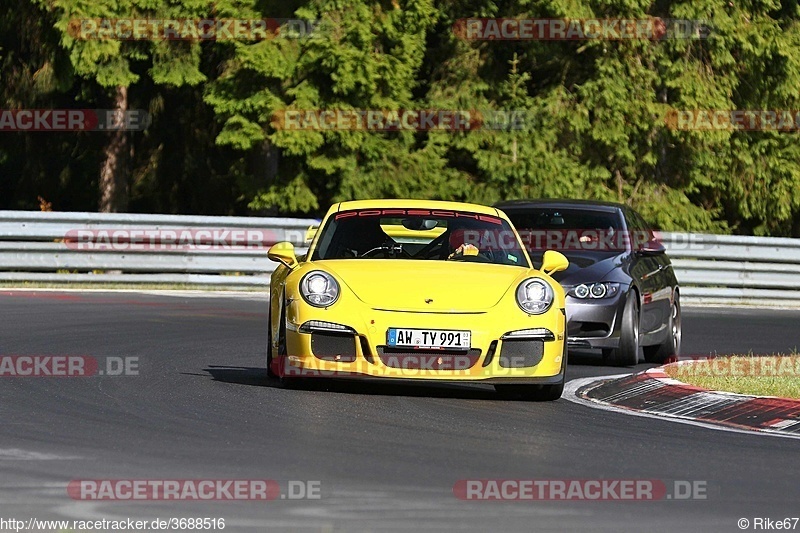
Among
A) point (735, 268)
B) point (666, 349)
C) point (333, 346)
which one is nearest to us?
point (333, 346)

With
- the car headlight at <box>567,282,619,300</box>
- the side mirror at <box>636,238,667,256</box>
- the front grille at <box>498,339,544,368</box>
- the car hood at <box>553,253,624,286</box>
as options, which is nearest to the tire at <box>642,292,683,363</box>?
the side mirror at <box>636,238,667,256</box>

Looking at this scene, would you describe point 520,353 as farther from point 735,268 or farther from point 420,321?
point 735,268

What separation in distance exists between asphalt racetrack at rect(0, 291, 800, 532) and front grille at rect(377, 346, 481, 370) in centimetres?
24

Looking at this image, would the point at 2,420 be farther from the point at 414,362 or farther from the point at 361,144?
the point at 361,144

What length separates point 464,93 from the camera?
99.3ft

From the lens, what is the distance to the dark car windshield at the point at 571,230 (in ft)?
47.0

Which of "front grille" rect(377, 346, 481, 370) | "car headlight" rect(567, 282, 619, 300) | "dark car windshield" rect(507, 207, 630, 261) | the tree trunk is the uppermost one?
the tree trunk

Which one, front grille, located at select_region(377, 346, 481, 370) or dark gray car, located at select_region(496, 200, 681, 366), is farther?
dark gray car, located at select_region(496, 200, 681, 366)

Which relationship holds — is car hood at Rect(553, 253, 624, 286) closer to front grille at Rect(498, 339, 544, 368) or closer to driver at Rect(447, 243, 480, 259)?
driver at Rect(447, 243, 480, 259)

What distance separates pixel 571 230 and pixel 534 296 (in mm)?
4309

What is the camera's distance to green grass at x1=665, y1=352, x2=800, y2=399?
1109 cm

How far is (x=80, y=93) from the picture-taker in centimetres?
3072

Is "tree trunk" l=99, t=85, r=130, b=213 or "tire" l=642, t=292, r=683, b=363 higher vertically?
"tree trunk" l=99, t=85, r=130, b=213

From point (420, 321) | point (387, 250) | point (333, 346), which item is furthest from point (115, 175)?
point (420, 321)
